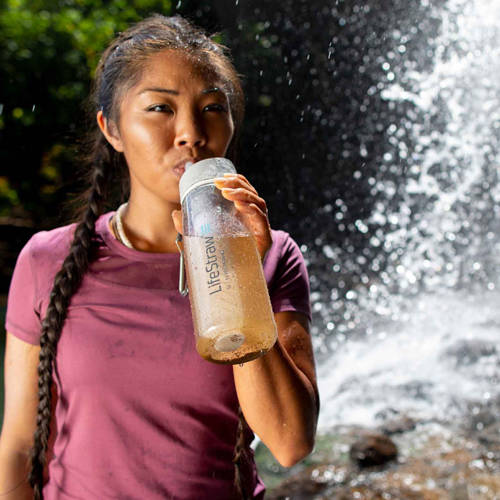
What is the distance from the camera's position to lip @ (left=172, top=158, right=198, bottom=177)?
1.17 meters

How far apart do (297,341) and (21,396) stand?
61 centimetres

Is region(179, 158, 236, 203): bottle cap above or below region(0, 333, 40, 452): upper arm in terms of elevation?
above

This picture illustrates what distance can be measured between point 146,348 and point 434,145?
14.5ft

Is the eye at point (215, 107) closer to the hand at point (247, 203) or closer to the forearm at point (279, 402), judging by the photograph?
the hand at point (247, 203)

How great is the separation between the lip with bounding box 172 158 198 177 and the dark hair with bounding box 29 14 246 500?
0.76 feet

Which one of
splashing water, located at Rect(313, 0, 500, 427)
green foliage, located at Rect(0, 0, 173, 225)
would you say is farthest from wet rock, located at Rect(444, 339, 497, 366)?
green foliage, located at Rect(0, 0, 173, 225)

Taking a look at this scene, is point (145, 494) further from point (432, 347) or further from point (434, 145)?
point (434, 145)

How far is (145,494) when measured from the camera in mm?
1173

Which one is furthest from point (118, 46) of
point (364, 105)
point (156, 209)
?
point (364, 105)

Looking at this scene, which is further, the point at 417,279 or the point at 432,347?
the point at 417,279

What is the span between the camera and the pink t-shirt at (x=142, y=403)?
46.3 inches

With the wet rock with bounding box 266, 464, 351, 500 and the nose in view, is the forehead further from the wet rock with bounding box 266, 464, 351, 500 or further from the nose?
the wet rock with bounding box 266, 464, 351, 500

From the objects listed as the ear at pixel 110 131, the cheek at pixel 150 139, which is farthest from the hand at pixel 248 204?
the ear at pixel 110 131

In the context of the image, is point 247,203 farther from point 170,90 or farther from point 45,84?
point 45,84
